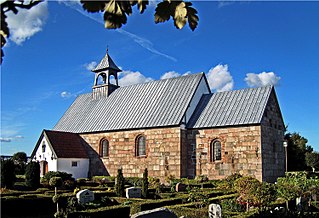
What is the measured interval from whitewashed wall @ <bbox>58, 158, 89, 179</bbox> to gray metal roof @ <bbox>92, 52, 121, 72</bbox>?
709 cm

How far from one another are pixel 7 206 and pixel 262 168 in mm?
11968

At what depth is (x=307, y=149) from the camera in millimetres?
28578

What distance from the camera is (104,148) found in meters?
23.9

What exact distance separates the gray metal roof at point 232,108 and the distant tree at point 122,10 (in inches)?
666

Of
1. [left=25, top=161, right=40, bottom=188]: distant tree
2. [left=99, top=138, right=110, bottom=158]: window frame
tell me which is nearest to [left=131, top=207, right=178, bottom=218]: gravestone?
[left=25, top=161, right=40, bottom=188]: distant tree

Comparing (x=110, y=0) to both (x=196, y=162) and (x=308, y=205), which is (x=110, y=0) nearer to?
(x=308, y=205)

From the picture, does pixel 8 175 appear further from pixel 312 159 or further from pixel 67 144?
pixel 312 159

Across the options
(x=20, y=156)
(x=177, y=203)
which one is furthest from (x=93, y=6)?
(x=20, y=156)

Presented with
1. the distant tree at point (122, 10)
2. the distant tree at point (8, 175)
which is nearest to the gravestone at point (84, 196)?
the distant tree at point (8, 175)

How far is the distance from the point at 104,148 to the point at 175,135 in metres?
5.74

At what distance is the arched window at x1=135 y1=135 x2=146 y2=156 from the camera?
22.0 metres

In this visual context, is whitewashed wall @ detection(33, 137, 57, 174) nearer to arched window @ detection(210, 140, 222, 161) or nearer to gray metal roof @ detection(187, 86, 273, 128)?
gray metal roof @ detection(187, 86, 273, 128)

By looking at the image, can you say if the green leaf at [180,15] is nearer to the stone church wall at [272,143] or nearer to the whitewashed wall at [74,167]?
the stone church wall at [272,143]

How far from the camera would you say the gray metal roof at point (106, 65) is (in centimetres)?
2706
